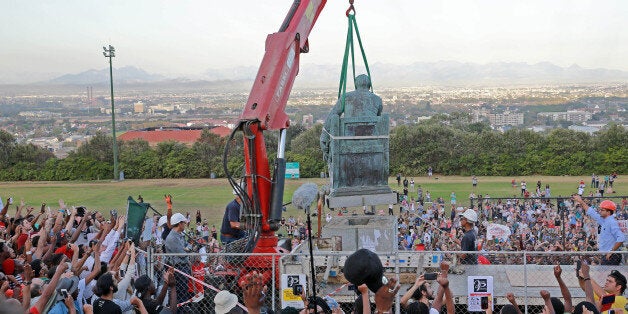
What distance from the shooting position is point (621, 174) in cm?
6656

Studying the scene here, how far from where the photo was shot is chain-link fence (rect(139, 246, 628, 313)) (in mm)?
9570

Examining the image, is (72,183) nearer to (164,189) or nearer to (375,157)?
(164,189)

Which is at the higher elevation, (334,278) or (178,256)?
(178,256)

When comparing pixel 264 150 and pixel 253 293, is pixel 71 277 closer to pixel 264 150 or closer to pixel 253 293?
pixel 253 293

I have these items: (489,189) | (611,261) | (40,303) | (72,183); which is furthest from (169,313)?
(72,183)

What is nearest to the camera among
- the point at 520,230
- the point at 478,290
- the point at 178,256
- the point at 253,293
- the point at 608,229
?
the point at 253,293

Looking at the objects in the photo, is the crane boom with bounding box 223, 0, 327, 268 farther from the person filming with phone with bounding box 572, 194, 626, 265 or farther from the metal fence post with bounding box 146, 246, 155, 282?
the person filming with phone with bounding box 572, 194, 626, 265

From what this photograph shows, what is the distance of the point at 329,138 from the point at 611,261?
569 cm

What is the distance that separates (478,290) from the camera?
9102mm

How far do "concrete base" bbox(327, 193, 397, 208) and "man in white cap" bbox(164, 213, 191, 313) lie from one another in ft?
13.9

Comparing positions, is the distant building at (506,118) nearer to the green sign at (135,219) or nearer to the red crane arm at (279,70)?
the red crane arm at (279,70)

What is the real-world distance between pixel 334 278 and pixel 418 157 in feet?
203

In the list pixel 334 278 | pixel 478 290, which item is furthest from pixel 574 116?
pixel 478 290

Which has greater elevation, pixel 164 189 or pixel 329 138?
pixel 329 138
